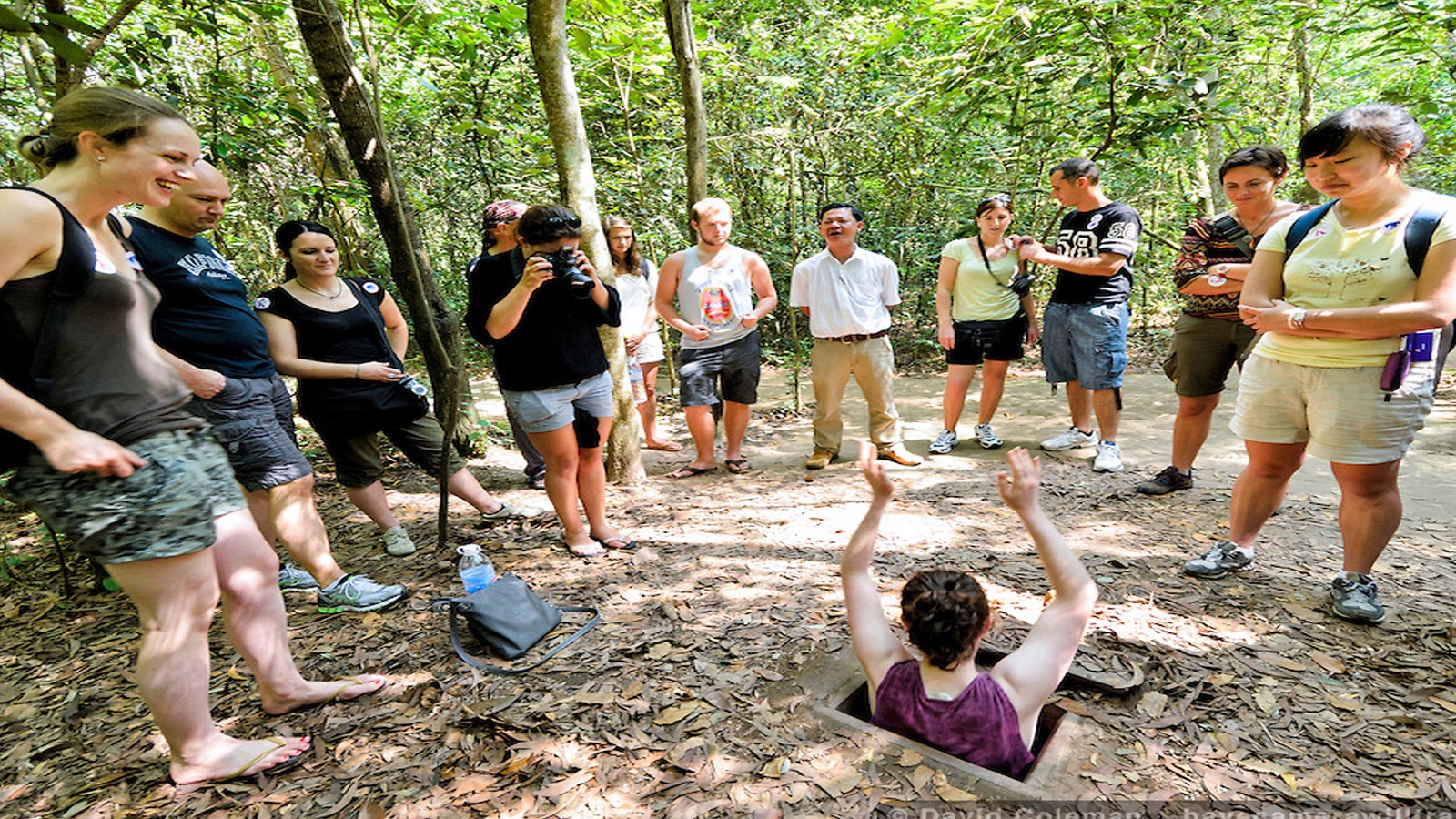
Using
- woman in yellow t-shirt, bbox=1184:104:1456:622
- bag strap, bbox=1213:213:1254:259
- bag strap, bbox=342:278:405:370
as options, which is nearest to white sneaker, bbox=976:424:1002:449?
bag strap, bbox=1213:213:1254:259

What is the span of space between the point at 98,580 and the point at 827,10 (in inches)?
377

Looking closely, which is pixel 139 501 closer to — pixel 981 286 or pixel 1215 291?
pixel 1215 291

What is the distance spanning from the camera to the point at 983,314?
4977 mm

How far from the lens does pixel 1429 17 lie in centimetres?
459

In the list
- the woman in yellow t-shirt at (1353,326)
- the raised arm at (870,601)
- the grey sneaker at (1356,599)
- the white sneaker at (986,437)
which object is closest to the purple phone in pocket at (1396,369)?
the woman in yellow t-shirt at (1353,326)

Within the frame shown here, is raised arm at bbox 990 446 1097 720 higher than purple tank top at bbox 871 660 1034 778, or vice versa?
raised arm at bbox 990 446 1097 720

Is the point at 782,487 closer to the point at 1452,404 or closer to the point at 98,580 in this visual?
the point at 98,580

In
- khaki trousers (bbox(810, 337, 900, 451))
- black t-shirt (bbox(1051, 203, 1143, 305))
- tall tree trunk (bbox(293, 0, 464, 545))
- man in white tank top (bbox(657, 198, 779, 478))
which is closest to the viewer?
tall tree trunk (bbox(293, 0, 464, 545))

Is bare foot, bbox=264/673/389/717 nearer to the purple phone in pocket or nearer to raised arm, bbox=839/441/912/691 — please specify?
raised arm, bbox=839/441/912/691

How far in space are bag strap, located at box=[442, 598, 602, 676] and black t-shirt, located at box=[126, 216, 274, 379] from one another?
4.43 ft

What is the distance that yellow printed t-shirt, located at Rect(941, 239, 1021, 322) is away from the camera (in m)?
4.88

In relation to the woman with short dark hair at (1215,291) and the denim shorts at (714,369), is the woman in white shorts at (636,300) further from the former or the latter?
the woman with short dark hair at (1215,291)

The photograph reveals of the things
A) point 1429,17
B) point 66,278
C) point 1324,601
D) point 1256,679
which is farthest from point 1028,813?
point 1429,17

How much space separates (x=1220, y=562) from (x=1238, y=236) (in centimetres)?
175
